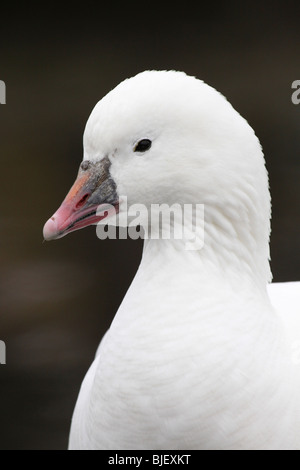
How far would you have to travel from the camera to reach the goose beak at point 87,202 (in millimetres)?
1767

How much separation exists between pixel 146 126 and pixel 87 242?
2347 mm

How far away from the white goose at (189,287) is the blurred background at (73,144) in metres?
1.51

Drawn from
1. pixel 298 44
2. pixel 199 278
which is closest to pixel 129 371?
pixel 199 278

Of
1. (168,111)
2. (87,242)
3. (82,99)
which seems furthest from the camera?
(82,99)

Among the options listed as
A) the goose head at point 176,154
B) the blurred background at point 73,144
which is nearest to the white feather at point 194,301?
the goose head at point 176,154

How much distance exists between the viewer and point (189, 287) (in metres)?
1.76

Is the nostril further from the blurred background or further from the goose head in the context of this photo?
the blurred background

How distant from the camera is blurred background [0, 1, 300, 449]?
3480 millimetres

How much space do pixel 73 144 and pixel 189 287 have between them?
278cm

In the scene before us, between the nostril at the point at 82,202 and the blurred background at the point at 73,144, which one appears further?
the blurred background at the point at 73,144

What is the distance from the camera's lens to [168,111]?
1.68m

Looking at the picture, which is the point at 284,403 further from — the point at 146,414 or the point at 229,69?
the point at 229,69

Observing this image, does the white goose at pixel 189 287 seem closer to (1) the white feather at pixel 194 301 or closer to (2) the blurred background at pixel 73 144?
(1) the white feather at pixel 194 301

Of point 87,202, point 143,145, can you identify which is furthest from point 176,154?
point 87,202
